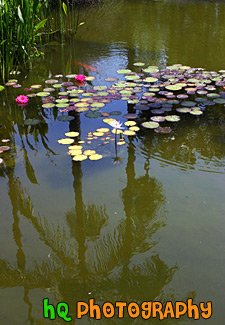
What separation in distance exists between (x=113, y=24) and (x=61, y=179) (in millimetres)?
5242

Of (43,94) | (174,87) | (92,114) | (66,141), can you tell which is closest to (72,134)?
(66,141)

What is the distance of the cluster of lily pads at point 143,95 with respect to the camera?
2.83 m

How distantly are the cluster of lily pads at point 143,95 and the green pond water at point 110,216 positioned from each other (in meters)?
0.07

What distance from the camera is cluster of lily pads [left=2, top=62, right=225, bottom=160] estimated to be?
2834mm

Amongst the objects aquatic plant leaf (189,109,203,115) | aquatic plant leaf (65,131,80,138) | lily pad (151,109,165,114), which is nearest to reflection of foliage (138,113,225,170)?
aquatic plant leaf (189,109,203,115)

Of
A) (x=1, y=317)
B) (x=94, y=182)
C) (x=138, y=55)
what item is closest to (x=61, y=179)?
(x=94, y=182)

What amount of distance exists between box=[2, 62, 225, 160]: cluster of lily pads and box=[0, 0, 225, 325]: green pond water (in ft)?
0.24

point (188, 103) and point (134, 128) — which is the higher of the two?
point (188, 103)

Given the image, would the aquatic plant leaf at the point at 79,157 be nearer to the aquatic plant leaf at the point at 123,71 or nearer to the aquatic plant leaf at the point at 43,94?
the aquatic plant leaf at the point at 43,94

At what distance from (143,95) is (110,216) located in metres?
1.69

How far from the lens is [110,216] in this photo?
1.82 meters

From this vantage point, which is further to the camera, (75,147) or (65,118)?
(65,118)

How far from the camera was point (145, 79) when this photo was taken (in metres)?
3.63

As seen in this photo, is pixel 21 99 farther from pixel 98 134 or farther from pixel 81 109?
pixel 98 134
